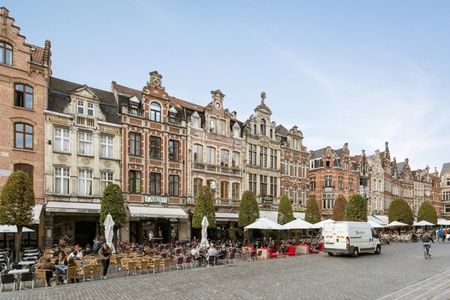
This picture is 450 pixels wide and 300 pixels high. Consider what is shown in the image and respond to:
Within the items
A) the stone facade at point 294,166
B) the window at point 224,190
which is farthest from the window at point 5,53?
the stone facade at point 294,166

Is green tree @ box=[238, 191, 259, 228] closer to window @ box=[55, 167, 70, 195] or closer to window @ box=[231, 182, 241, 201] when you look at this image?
window @ box=[231, 182, 241, 201]

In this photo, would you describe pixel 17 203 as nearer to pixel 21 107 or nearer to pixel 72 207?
pixel 72 207

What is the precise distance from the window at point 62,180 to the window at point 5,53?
789 centimetres

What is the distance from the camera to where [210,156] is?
39969 millimetres

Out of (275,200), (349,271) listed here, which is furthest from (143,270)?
(275,200)

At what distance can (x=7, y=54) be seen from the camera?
28.6 m

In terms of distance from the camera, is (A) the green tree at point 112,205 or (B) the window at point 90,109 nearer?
(A) the green tree at point 112,205

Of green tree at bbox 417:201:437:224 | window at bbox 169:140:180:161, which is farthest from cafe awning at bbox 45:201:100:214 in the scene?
green tree at bbox 417:201:437:224

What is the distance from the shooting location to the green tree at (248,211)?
34219 millimetres

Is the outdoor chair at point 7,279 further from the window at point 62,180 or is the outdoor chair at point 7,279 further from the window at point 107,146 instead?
the window at point 107,146

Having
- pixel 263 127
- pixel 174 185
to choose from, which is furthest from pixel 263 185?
pixel 174 185

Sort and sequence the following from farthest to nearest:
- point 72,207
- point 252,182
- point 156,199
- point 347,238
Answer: point 252,182
point 156,199
point 72,207
point 347,238

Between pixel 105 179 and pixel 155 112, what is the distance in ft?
23.6

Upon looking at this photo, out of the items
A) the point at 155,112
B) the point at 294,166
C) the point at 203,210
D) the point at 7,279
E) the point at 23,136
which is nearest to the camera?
the point at 7,279
